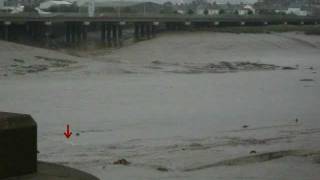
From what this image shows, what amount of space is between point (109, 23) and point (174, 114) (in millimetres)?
44521

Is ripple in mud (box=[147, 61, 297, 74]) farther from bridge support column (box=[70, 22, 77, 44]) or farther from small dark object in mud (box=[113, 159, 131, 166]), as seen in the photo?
bridge support column (box=[70, 22, 77, 44])

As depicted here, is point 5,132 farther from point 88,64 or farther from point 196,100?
point 88,64

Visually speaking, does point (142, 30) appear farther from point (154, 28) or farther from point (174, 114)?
point (174, 114)

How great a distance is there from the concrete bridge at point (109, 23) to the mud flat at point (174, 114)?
17655 mm

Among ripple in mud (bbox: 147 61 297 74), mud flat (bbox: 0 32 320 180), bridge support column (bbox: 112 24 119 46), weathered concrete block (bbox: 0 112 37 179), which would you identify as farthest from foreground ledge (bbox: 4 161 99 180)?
bridge support column (bbox: 112 24 119 46)

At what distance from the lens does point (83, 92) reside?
19.6m

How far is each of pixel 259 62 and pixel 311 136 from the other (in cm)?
2582

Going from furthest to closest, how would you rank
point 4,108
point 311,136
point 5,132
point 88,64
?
point 88,64 < point 4,108 < point 311,136 < point 5,132

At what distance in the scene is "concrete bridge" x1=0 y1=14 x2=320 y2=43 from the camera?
2071 inches

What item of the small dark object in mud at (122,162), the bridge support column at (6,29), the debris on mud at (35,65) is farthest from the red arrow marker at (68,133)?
the bridge support column at (6,29)

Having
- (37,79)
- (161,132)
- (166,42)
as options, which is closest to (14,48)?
(37,79)

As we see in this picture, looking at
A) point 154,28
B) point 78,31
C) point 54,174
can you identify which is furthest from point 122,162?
point 154,28

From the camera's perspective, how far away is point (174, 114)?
14.6 m

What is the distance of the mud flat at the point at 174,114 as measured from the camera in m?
7.38
